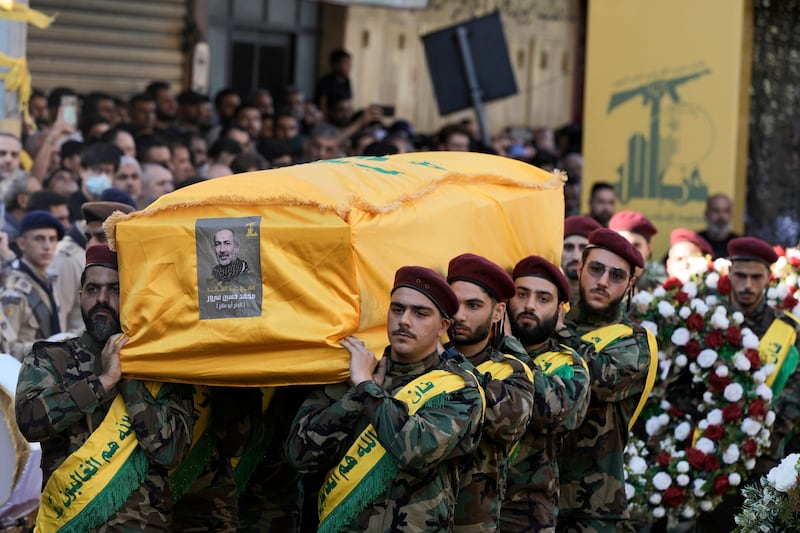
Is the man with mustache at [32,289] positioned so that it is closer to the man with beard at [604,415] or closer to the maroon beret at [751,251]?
the man with beard at [604,415]

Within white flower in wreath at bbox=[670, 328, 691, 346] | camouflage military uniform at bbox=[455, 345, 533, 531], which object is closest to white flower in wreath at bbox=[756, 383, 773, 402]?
white flower in wreath at bbox=[670, 328, 691, 346]

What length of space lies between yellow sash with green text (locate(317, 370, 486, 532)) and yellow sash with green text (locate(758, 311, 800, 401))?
9.42 feet

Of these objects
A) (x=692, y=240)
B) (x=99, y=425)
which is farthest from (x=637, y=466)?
(x=99, y=425)

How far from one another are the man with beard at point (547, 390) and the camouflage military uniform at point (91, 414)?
1.40 m

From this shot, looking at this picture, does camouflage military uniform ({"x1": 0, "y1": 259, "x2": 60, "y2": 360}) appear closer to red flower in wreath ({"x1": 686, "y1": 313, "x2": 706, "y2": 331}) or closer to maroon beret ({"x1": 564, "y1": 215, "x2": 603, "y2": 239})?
maroon beret ({"x1": 564, "y1": 215, "x2": 603, "y2": 239})

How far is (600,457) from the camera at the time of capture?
6453mm

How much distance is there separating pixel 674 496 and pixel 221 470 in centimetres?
248

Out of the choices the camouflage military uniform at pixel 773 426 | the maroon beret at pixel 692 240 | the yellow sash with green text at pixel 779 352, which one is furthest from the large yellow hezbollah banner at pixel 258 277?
the maroon beret at pixel 692 240

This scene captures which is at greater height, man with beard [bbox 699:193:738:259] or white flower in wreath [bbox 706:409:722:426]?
man with beard [bbox 699:193:738:259]

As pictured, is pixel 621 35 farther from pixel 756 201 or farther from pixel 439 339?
pixel 439 339

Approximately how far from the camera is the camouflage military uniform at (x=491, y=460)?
5.40m

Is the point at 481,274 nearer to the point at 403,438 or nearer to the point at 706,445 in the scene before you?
the point at 403,438

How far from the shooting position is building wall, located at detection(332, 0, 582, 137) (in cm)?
1427

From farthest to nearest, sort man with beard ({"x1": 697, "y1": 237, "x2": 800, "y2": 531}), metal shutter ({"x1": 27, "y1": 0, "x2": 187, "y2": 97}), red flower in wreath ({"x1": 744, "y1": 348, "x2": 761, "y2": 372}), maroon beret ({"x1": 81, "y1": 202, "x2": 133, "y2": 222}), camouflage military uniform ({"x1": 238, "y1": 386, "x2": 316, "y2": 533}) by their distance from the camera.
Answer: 1. metal shutter ({"x1": 27, "y1": 0, "x2": 187, "y2": 97})
2. man with beard ({"x1": 697, "y1": 237, "x2": 800, "y2": 531})
3. red flower in wreath ({"x1": 744, "y1": 348, "x2": 761, "y2": 372})
4. maroon beret ({"x1": 81, "y1": 202, "x2": 133, "y2": 222})
5. camouflage military uniform ({"x1": 238, "y1": 386, "x2": 316, "y2": 533})
